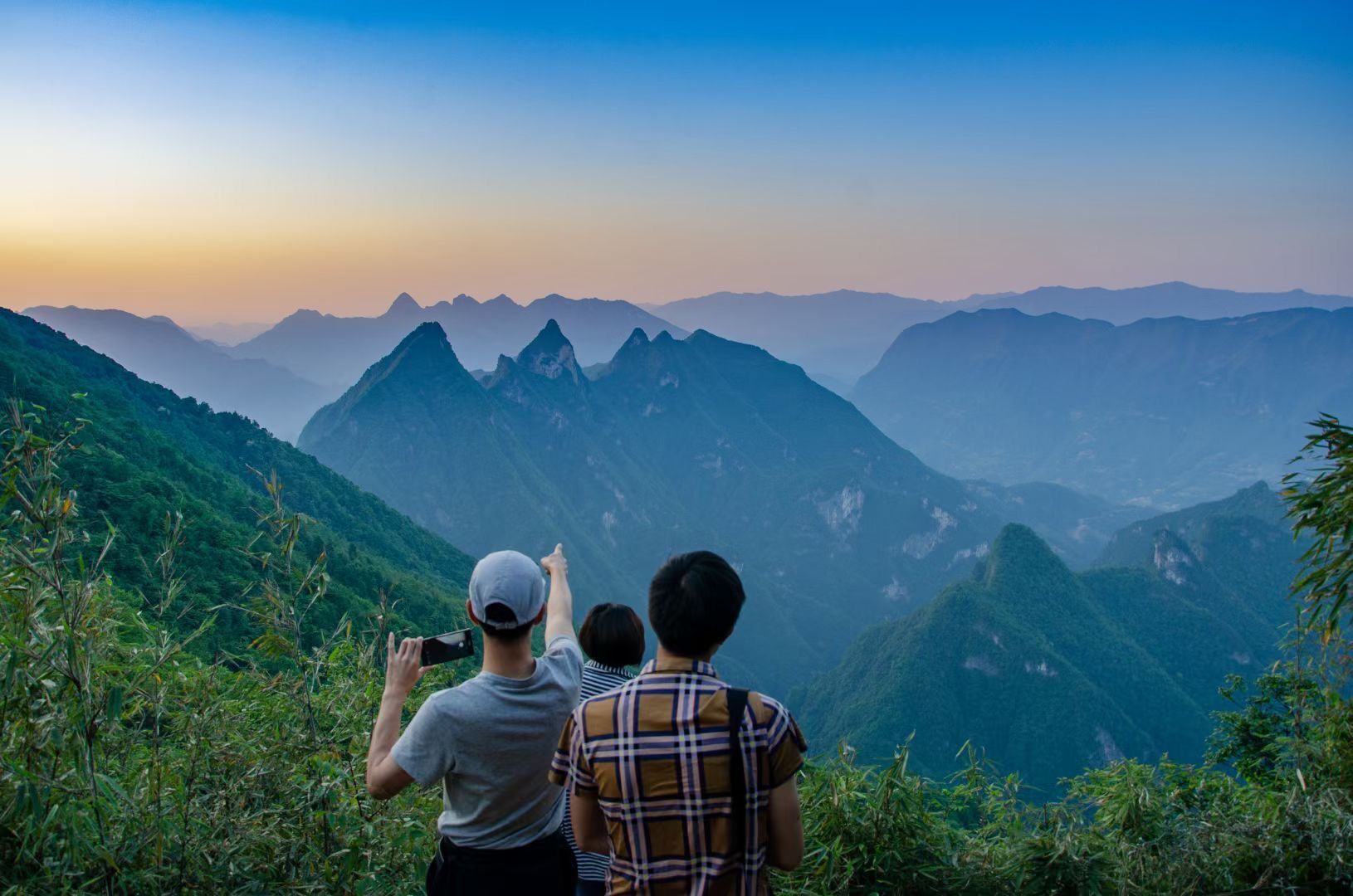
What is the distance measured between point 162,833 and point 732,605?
7.82ft

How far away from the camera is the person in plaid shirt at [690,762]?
1880 mm

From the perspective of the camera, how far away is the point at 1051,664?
4925 centimetres

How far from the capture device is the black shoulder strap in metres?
1.86

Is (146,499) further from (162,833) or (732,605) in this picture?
(732,605)

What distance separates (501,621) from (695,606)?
2.21ft

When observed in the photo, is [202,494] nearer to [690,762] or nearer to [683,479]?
[690,762]

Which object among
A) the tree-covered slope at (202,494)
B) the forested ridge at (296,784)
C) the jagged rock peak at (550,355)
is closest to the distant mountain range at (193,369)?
the jagged rock peak at (550,355)

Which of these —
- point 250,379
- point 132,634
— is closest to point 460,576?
point 132,634

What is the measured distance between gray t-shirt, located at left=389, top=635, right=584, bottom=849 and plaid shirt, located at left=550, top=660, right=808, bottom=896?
14.3 inches

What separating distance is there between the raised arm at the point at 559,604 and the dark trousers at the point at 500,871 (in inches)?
26.4

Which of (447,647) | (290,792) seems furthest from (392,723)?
(290,792)

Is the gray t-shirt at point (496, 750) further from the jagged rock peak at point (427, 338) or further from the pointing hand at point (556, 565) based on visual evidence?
the jagged rock peak at point (427, 338)

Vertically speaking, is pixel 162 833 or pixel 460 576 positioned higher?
pixel 162 833

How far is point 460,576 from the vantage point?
42156 mm
